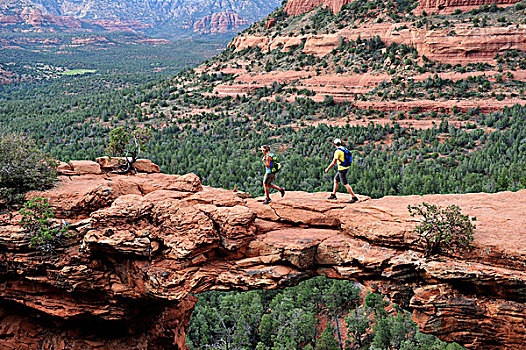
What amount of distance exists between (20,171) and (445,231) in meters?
14.5

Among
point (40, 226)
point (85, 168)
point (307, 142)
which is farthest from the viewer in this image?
point (307, 142)

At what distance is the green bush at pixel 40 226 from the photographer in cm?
1270

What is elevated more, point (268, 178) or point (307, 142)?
point (268, 178)

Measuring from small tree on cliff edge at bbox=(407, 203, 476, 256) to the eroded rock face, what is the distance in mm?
286

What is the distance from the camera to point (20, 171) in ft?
49.2

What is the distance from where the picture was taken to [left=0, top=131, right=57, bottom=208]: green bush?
14.2 meters

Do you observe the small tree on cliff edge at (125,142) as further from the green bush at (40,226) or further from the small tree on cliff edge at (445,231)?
the small tree on cliff edge at (445,231)

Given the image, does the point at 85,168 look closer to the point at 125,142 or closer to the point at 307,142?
the point at 125,142

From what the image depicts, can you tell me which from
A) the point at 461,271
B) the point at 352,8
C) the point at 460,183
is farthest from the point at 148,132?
the point at 352,8

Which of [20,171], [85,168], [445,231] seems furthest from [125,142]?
[445,231]

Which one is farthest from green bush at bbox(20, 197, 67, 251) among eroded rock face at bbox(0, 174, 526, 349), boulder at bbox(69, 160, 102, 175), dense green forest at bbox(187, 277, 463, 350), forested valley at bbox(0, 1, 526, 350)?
dense green forest at bbox(187, 277, 463, 350)

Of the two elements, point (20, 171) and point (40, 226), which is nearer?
point (40, 226)

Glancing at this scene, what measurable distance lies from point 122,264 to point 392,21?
208ft

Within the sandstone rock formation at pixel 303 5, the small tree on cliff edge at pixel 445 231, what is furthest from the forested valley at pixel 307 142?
the small tree on cliff edge at pixel 445 231
